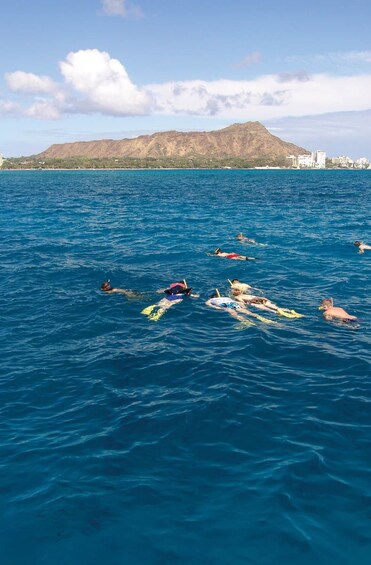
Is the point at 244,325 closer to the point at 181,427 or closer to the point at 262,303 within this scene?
the point at 262,303

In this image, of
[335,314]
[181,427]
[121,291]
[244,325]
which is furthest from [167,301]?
[181,427]

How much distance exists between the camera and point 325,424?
40.6ft

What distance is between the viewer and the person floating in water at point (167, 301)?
21.6 metres

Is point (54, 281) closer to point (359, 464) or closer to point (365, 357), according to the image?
point (365, 357)

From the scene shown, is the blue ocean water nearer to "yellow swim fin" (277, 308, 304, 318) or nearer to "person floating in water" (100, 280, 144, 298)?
"yellow swim fin" (277, 308, 304, 318)

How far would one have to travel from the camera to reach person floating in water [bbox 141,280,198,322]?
2156 cm

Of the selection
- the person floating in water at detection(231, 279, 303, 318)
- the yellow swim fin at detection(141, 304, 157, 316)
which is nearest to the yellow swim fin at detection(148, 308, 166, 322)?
the yellow swim fin at detection(141, 304, 157, 316)

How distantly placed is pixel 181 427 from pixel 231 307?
9951 mm

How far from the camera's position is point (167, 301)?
22625 mm

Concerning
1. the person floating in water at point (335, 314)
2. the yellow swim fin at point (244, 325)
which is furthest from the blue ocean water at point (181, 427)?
the person floating in water at point (335, 314)

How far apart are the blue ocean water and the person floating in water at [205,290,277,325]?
438 mm

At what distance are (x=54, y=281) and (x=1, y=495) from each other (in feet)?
61.3

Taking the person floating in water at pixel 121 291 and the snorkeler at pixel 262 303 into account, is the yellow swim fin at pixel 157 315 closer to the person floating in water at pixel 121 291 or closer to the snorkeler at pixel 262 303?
the person floating in water at pixel 121 291

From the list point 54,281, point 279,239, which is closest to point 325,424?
point 54,281
